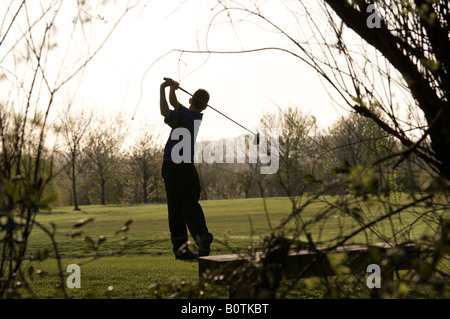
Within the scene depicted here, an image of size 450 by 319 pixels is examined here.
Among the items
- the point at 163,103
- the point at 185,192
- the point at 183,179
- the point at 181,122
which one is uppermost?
the point at 163,103

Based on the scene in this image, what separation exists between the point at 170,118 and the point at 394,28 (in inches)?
169

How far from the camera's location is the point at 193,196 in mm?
7676

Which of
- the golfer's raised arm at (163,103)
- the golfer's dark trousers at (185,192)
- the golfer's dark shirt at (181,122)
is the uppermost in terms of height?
the golfer's raised arm at (163,103)

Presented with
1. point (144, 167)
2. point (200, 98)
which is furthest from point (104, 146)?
point (200, 98)

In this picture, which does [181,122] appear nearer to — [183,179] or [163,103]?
[163,103]


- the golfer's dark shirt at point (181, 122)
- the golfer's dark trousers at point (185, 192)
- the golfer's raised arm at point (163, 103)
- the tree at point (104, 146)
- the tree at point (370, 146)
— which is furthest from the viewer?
the tree at point (104, 146)

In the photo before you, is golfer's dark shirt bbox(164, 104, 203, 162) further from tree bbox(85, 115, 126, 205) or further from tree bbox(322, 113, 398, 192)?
tree bbox(85, 115, 126, 205)

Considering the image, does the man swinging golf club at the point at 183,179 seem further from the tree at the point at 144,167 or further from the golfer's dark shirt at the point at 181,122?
the tree at the point at 144,167

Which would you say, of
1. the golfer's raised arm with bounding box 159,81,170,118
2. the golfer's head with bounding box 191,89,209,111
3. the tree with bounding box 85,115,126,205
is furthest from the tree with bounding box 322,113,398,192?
the tree with bounding box 85,115,126,205

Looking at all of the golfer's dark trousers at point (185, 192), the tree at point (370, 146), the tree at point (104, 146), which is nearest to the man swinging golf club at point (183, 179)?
the golfer's dark trousers at point (185, 192)

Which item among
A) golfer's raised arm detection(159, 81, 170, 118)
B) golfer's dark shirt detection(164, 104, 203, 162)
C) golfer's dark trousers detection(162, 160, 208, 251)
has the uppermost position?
golfer's raised arm detection(159, 81, 170, 118)

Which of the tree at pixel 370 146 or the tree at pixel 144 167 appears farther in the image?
the tree at pixel 144 167

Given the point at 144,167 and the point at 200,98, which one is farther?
the point at 144,167
